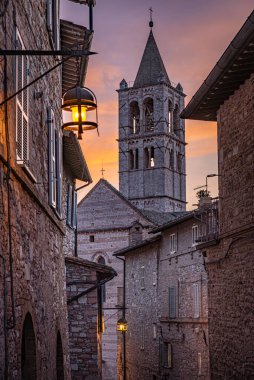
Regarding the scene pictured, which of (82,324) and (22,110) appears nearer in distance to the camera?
(22,110)

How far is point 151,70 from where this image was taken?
84.9 meters

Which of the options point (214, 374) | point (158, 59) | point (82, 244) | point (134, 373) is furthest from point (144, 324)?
point (158, 59)

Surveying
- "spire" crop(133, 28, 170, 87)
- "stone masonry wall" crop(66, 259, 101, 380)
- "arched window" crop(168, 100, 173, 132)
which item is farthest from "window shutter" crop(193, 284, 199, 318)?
"spire" crop(133, 28, 170, 87)

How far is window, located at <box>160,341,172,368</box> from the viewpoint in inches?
1308

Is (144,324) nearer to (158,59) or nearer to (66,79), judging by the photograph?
(66,79)

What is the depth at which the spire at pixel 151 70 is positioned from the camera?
84312 mm

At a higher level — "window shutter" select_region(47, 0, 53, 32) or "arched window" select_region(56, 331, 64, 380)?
"window shutter" select_region(47, 0, 53, 32)

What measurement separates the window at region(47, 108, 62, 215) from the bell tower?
65.6 meters

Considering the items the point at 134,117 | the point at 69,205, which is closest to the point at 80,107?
the point at 69,205

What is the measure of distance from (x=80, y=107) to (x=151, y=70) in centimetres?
7595

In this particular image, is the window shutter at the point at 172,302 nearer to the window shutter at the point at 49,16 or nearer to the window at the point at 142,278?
the window at the point at 142,278

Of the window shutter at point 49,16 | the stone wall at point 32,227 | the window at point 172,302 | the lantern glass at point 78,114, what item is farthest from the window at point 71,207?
the lantern glass at point 78,114

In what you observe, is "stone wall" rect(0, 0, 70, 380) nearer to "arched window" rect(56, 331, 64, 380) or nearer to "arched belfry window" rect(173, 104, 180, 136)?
"arched window" rect(56, 331, 64, 380)

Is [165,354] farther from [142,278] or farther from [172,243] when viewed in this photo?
[142,278]
